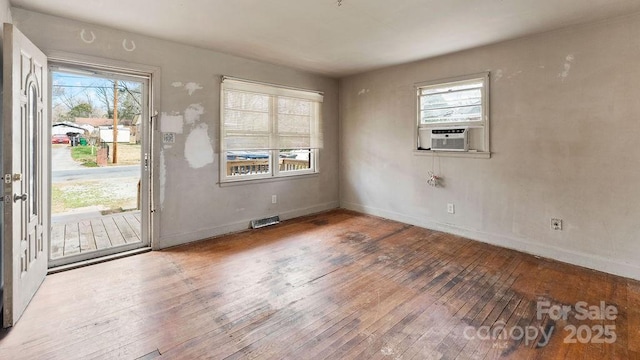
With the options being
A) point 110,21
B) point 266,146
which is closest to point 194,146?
point 266,146

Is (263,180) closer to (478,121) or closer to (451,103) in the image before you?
(451,103)

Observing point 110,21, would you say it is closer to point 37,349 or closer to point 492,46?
point 37,349

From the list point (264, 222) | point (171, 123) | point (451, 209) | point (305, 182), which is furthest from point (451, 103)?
point (171, 123)

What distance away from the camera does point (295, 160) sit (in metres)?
5.27

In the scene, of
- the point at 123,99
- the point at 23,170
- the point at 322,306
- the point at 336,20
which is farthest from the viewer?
the point at 123,99

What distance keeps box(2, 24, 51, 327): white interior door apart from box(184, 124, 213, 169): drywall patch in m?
1.32

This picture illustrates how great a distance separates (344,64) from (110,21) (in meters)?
2.91

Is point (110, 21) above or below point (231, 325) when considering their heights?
above

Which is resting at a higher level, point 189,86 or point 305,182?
point 189,86

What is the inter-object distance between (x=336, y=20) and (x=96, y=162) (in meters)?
4.16

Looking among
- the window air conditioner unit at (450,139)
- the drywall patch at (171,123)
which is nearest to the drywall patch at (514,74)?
the window air conditioner unit at (450,139)

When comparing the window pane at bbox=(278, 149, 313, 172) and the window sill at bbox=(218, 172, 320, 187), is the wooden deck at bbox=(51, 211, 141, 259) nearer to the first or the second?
the window sill at bbox=(218, 172, 320, 187)

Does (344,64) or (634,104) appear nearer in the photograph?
(634,104)

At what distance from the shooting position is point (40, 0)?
2.53 metres
